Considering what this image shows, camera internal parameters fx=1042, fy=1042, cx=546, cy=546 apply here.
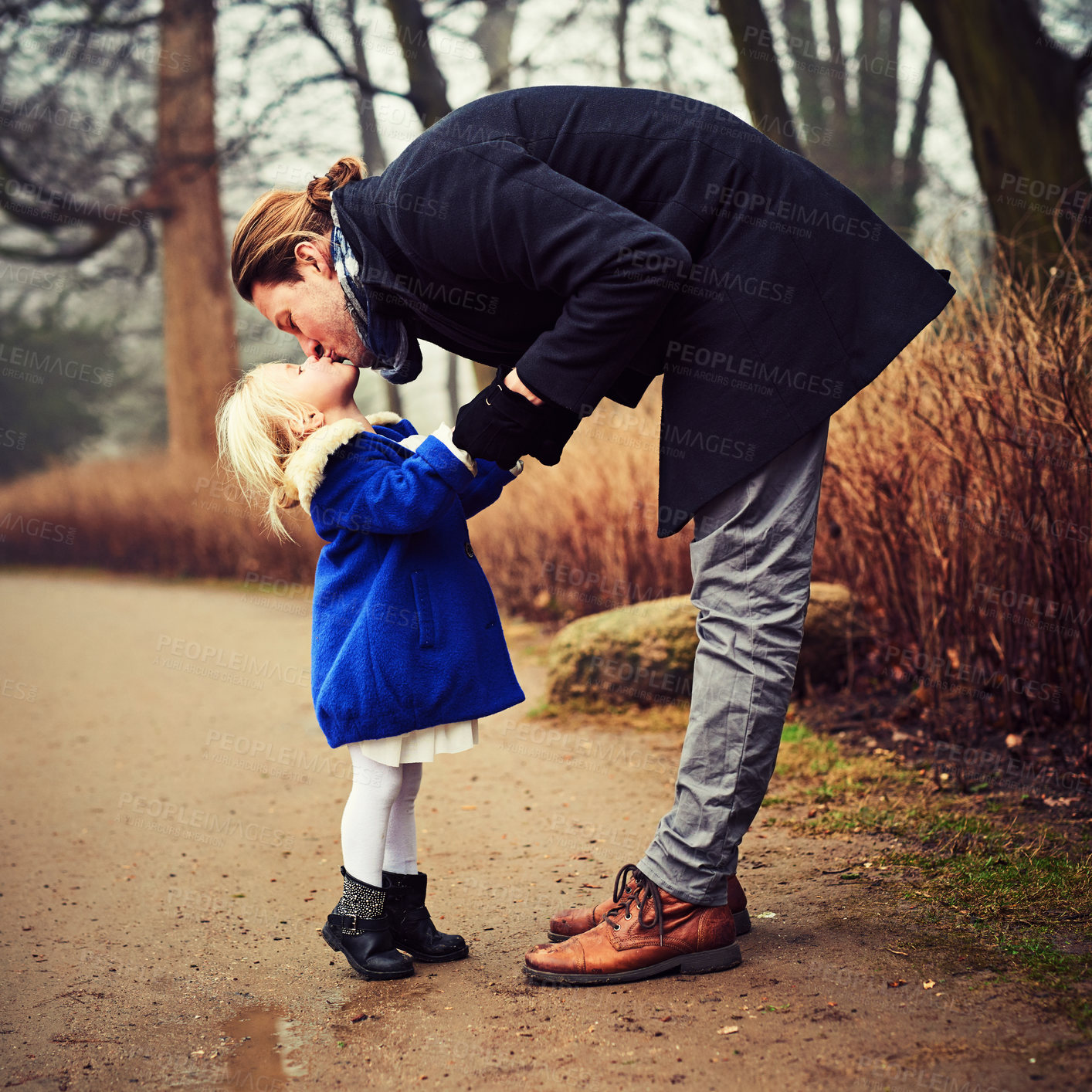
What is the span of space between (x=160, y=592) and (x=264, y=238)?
28.5 ft

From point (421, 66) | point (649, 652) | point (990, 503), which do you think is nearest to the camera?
point (990, 503)

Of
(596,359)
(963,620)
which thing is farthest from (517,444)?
(963,620)

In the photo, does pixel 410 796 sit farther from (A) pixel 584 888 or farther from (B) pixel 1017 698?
(B) pixel 1017 698

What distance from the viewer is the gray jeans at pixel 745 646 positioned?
1971 millimetres

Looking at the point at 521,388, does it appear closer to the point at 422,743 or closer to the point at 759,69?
the point at 422,743

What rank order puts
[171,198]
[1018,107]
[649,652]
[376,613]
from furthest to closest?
[171,198], [1018,107], [649,652], [376,613]

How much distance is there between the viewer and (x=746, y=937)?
2.25 meters

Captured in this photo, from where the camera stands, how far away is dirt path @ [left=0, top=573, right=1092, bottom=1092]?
179cm

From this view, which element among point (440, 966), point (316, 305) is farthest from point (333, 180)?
point (440, 966)

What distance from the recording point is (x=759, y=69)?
684 centimetres

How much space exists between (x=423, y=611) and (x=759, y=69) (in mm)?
5927

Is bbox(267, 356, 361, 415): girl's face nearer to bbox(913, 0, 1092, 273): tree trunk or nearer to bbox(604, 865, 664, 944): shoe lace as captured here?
bbox(604, 865, 664, 944): shoe lace

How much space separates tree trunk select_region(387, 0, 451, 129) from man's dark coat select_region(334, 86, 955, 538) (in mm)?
6953

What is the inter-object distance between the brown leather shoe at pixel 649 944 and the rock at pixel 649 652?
2.32 m
